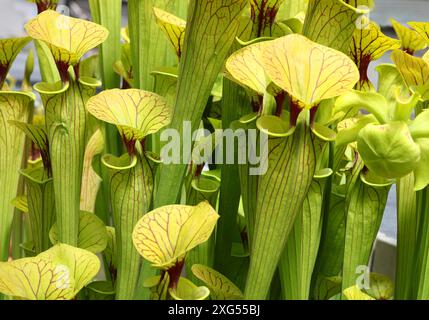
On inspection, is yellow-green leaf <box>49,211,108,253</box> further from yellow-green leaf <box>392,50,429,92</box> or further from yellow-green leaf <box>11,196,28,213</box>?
yellow-green leaf <box>392,50,429,92</box>

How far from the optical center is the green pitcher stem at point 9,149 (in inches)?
26.2

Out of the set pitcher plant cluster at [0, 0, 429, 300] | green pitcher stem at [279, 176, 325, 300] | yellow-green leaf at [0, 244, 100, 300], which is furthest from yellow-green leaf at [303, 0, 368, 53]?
yellow-green leaf at [0, 244, 100, 300]

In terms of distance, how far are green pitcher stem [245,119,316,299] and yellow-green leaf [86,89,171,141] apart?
0.34 ft

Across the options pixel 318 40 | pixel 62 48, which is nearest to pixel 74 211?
pixel 62 48

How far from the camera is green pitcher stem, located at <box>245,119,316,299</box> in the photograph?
0.50m

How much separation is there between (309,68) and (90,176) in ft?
1.19

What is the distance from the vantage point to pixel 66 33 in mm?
556

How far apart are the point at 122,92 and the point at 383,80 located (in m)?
0.28

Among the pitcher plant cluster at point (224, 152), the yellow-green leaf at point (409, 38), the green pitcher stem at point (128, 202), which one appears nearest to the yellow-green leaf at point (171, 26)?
the pitcher plant cluster at point (224, 152)

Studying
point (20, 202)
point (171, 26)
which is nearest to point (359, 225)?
point (171, 26)
